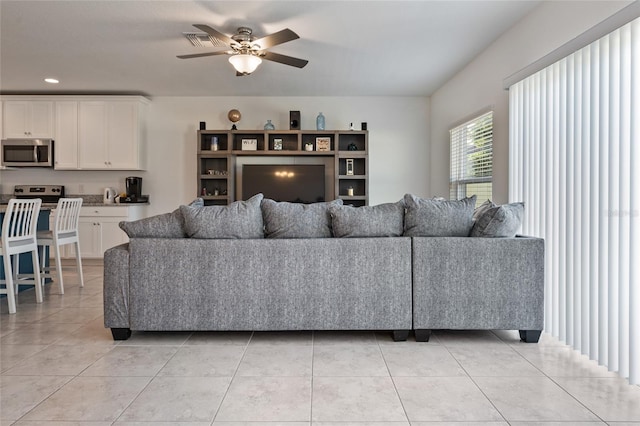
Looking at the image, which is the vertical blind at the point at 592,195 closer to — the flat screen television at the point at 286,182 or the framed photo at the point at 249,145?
the flat screen television at the point at 286,182

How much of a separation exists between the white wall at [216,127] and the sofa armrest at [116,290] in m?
3.96

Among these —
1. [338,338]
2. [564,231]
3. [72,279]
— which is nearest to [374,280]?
[338,338]

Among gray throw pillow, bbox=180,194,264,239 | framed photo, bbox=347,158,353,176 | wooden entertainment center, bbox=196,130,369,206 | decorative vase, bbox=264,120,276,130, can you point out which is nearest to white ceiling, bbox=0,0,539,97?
decorative vase, bbox=264,120,276,130

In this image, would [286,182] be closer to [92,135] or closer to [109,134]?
[109,134]

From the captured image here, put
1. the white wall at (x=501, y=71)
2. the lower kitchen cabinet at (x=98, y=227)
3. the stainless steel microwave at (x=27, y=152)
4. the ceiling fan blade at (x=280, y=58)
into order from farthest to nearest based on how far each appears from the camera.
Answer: the stainless steel microwave at (x=27, y=152)
the lower kitchen cabinet at (x=98, y=227)
the ceiling fan blade at (x=280, y=58)
the white wall at (x=501, y=71)

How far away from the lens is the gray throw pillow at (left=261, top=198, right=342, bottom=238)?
272cm

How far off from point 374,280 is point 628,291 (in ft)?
4.40

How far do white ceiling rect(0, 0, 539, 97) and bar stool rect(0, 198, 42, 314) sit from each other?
5.35 feet

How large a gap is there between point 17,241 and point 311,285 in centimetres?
267

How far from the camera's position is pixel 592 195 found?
241cm

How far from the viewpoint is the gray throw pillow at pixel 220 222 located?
2.67m

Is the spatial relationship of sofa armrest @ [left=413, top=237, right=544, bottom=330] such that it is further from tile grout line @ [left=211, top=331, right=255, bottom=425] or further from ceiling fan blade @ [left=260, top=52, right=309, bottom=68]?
ceiling fan blade @ [left=260, top=52, right=309, bottom=68]

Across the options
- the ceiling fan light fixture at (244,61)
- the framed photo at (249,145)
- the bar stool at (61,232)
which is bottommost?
the bar stool at (61,232)

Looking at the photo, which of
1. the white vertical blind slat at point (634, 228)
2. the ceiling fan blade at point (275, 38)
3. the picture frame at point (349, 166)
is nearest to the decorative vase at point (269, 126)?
the picture frame at point (349, 166)
